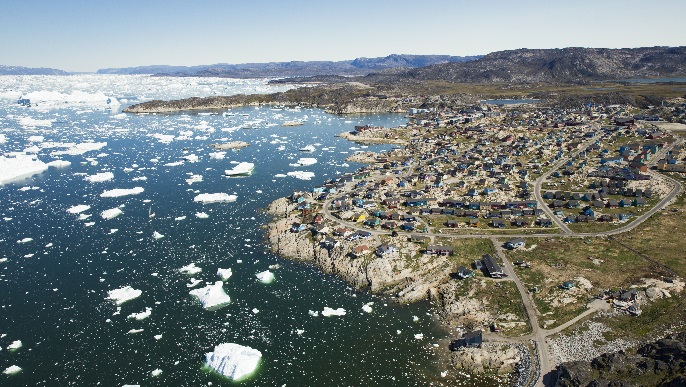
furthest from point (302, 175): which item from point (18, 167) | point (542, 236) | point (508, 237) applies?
point (18, 167)

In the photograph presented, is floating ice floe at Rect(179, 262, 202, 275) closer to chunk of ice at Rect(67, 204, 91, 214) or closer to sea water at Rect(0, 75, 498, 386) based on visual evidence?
sea water at Rect(0, 75, 498, 386)

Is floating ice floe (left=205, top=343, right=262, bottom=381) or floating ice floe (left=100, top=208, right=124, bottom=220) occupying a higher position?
floating ice floe (left=100, top=208, right=124, bottom=220)

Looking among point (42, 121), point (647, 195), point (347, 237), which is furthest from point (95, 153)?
point (647, 195)

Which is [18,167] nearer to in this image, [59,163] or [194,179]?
[59,163]

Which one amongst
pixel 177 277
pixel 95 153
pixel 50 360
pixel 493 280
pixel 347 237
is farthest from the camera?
pixel 95 153

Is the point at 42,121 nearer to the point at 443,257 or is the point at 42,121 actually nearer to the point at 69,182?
the point at 69,182

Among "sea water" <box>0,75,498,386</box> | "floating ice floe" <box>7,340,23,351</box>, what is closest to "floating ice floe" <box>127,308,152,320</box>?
"sea water" <box>0,75,498,386</box>
